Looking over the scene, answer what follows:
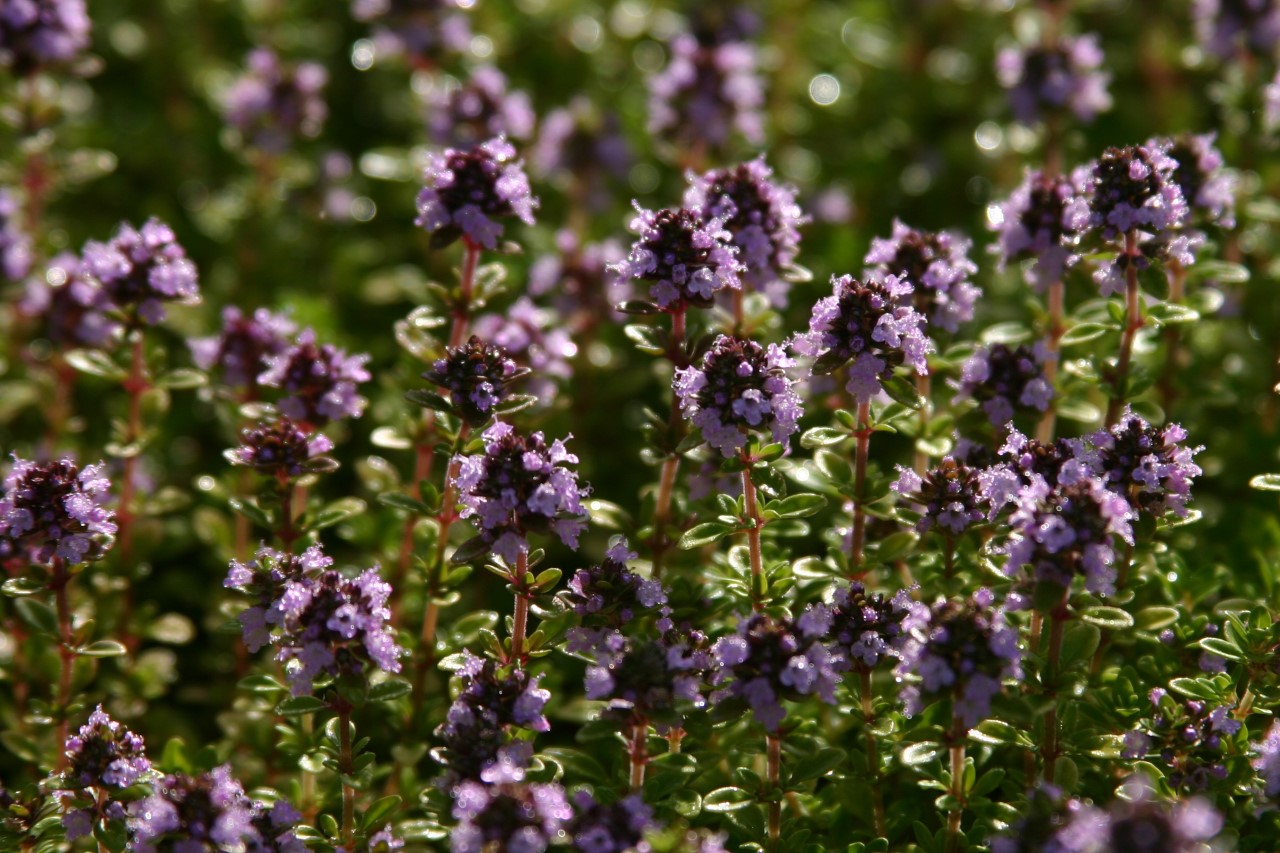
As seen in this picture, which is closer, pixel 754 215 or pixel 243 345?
pixel 754 215

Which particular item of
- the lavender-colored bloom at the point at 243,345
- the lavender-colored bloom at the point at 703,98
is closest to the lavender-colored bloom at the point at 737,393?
the lavender-colored bloom at the point at 243,345

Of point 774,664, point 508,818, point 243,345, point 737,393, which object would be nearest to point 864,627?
point 774,664

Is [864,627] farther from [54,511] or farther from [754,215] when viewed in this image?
[54,511]

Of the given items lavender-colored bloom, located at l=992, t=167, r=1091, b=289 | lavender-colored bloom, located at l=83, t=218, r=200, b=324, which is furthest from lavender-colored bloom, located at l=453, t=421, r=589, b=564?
lavender-colored bloom, located at l=992, t=167, r=1091, b=289

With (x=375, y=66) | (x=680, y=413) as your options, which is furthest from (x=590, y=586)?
(x=375, y=66)

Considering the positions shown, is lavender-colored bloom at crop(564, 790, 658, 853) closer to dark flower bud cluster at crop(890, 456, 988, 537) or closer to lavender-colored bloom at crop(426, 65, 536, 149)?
dark flower bud cluster at crop(890, 456, 988, 537)

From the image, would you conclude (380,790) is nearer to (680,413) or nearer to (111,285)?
(680,413)

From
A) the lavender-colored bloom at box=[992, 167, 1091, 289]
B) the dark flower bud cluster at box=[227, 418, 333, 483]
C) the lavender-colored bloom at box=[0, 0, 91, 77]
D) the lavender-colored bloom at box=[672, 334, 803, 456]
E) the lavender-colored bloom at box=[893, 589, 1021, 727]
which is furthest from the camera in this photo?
the lavender-colored bloom at box=[0, 0, 91, 77]
